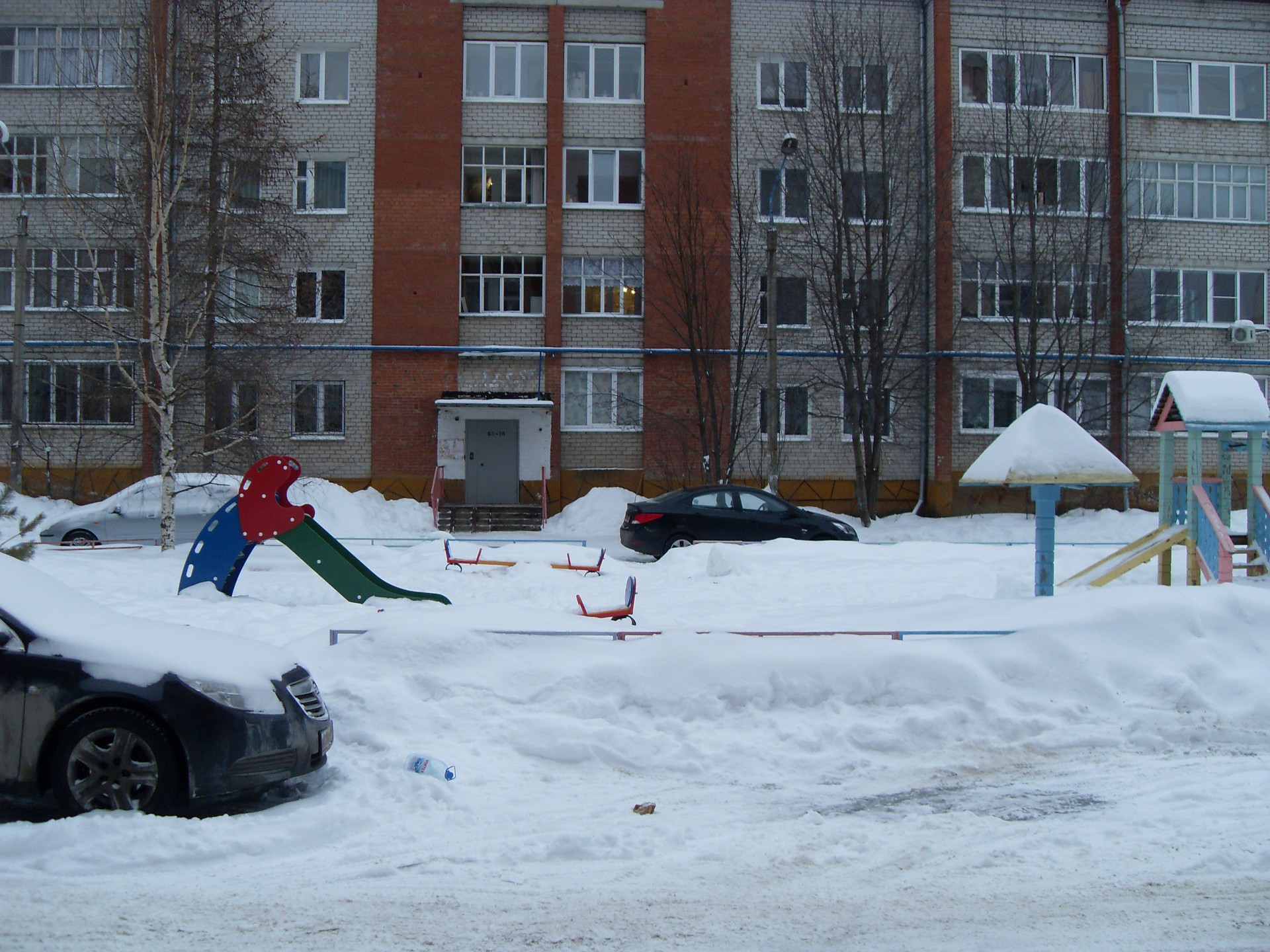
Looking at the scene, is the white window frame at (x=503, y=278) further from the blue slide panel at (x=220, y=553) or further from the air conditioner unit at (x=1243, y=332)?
the air conditioner unit at (x=1243, y=332)

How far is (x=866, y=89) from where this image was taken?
88.3 ft

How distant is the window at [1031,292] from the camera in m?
26.7

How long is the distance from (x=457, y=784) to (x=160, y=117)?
49.3 feet

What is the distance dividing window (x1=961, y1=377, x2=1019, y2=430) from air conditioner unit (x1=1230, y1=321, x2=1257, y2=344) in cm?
648

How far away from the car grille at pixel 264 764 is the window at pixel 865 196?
23.5 meters

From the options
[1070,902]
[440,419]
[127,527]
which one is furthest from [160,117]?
[1070,902]

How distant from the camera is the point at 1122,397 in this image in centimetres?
2755

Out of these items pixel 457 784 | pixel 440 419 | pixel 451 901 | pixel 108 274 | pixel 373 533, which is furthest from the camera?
pixel 440 419

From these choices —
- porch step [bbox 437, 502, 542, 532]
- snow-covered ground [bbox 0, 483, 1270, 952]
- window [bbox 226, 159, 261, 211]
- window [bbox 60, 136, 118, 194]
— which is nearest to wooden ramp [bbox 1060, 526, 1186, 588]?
snow-covered ground [bbox 0, 483, 1270, 952]

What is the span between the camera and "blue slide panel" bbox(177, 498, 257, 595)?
1058 centimetres

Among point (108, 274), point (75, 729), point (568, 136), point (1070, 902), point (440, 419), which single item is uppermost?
point (568, 136)

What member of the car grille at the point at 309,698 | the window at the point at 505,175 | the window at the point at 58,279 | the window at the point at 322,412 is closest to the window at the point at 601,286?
the window at the point at 505,175

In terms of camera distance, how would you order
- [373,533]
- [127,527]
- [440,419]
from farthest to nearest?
[440,419] < [373,533] < [127,527]

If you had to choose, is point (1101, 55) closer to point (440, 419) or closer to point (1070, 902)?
point (440, 419)
